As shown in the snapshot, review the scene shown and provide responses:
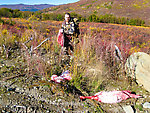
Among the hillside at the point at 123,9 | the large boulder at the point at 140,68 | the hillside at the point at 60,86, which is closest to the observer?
the hillside at the point at 60,86

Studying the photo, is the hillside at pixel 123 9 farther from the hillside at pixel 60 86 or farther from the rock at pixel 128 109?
the rock at pixel 128 109

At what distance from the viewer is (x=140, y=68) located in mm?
3184

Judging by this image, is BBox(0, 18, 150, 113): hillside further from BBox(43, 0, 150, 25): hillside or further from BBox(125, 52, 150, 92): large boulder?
BBox(43, 0, 150, 25): hillside

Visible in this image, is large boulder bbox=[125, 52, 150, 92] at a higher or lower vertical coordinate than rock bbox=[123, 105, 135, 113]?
higher

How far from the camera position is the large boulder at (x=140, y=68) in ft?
9.82

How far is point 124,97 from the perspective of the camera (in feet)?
8.67

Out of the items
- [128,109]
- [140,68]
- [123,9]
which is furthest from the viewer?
[123,9]

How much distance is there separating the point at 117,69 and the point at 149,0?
52986mm

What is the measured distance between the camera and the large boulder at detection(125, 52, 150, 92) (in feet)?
9.82

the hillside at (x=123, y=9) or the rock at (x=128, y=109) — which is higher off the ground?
the hillside at (x=123, y=9)

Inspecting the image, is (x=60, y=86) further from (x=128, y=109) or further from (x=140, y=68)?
(x=140, y=68)

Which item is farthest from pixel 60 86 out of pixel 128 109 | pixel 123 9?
pixel 123 9

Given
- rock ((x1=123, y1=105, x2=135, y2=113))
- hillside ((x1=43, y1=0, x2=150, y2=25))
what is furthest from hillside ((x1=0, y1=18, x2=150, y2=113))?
hillside ((x1=43, y1=0, x2=150, y2=25))

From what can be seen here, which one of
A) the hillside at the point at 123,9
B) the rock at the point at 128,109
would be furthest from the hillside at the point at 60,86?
the hillside at the point at 123,9
